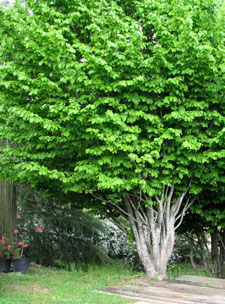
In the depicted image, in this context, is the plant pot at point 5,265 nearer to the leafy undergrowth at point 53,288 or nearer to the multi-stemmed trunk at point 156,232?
the leafy undergrowth at point 53,288

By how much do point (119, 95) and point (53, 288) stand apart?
10.7ft

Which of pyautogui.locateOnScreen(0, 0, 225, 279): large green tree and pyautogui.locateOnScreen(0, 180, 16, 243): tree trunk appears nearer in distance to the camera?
pyautogui.locateOnScreen(0, 0, 225, 279): large green tree

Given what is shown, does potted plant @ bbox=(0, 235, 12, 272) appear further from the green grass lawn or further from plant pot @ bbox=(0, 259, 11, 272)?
the green grass lawn

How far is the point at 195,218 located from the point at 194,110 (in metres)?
2.93

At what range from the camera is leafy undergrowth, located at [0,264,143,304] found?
442 centimetres

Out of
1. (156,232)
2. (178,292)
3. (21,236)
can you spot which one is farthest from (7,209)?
(178,292)

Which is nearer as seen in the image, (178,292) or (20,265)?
(178,292)

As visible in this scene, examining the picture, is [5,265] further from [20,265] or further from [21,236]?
[21,236]

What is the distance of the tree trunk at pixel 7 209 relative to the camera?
7.52 m

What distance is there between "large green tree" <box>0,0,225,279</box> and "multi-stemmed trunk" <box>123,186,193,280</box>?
21 mm

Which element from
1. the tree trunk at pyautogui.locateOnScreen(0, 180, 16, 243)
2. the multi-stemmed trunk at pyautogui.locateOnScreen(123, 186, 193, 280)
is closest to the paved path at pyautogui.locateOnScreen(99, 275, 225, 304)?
the multi-stemmed trunk at pyautogui.locateOnScreen(123, 186, 193, 280)

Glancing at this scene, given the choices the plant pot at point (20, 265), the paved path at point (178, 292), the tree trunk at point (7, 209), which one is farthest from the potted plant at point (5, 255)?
the paved path at point (178, 292)

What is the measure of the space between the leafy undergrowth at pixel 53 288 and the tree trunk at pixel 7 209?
1.05 meters

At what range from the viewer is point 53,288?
209 inches
